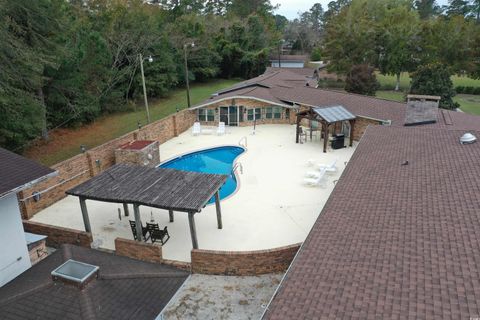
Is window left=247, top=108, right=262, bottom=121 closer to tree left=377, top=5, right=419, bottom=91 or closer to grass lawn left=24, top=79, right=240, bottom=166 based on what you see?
grass lawn left=24, top=79, right=240, bottom=166

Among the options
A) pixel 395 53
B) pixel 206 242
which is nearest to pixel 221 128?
pixel 206 242

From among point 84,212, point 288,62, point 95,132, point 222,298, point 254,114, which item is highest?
point 288,62

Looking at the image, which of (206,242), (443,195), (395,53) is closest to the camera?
(443,195)

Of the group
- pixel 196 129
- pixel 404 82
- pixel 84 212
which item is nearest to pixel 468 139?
pixel 84 212

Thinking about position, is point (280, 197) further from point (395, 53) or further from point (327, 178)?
point (395, 53)

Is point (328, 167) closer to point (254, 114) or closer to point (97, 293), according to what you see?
point (254, 114)

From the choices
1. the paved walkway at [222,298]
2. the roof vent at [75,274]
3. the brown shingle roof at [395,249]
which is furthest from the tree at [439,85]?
the roof vent at [75,274]

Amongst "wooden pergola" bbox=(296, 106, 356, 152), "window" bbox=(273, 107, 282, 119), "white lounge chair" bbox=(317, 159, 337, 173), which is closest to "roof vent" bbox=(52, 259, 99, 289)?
"white lounge chair" bbox=(317, 159, 337, 173)

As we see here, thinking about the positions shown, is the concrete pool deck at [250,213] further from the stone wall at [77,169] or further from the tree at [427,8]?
the tree at [427,8]
